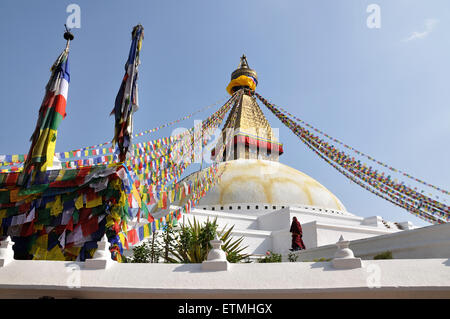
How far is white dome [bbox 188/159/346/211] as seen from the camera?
57.8 feet

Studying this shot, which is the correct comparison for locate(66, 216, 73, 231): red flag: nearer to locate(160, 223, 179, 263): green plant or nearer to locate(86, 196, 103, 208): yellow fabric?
locate(86, 196, 103, 208): yellow fabric

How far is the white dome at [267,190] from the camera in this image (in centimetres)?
1762

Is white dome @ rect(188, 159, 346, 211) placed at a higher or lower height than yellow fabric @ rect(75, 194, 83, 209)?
higher

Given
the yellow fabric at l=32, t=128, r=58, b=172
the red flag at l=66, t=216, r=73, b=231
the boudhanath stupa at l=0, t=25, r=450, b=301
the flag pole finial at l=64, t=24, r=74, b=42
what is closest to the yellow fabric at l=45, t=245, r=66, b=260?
the boudhanath stupa at l=0, t=25, r=450, b=301

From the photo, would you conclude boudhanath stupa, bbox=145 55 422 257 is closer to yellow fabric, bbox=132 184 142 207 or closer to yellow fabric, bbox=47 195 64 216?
yellow fabric, bbox=132 184 142 207

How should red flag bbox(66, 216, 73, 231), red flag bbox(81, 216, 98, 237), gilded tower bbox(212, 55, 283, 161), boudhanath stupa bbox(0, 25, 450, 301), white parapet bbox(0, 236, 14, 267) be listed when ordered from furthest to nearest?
gilded tower bbox(212, 55, 283, 161) → red flag bbox(66, 216, 73, 231) → red flag bbox(81, 216, 98, 237) → white parapet bbox(0, 236, 14, 267) → boudhanath stupa bbox(0, 25, 450, 301)

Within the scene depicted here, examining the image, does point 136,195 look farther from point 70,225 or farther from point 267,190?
point 267,190

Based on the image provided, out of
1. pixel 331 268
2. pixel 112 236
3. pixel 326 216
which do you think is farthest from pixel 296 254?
pixel 331 268

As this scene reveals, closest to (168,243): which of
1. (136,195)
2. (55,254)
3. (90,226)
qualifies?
(136,195)

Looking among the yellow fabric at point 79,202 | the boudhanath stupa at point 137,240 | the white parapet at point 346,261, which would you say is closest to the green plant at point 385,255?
the boudhanath stupa at point 137,240

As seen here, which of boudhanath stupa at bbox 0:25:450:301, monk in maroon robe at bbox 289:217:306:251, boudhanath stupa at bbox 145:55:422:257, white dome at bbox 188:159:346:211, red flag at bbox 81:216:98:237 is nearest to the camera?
boudhanath stupa at bbox 0:25:450:301

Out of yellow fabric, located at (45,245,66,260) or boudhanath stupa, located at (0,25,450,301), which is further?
yellow fabric, located at (45,245,66,260)

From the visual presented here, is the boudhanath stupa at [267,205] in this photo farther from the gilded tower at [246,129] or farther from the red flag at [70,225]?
the red flag at [70,225]

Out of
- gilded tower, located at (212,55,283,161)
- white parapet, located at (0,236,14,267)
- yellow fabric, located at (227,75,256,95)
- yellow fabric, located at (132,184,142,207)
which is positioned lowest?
white parapet, located at (0,236,14,267)
